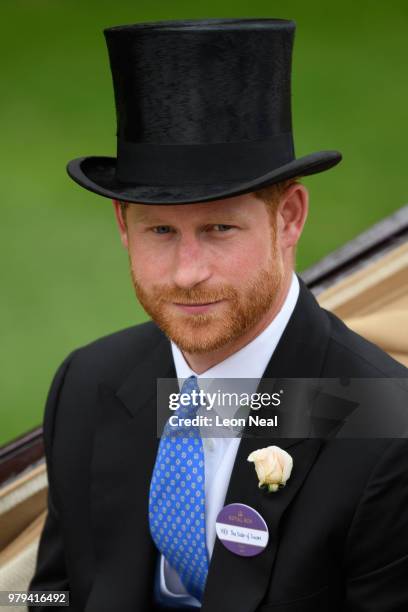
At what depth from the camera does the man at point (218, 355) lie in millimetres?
1804

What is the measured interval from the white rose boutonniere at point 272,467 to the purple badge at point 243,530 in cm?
6

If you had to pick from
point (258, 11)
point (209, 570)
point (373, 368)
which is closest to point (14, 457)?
point (209, 570)

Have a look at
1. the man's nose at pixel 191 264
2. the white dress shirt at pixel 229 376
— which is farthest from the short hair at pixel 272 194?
the white dress shirt at pixel 229 376

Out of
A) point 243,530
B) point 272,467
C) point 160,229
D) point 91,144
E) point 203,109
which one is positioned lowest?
point 243,530

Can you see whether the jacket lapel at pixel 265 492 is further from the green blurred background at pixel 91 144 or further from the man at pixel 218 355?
the green blurred background at pixel 91 144

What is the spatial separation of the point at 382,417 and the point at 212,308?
1.23 feet

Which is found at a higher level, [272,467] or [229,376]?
[229,376]

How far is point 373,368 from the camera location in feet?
6.62

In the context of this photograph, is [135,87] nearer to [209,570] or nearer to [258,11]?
[209,570]

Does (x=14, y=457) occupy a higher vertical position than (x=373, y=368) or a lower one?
lower

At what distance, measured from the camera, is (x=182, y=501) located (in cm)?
204

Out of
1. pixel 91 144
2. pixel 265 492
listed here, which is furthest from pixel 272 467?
pixel 91 144

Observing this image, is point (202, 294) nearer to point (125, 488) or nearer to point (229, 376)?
point (229, 376)

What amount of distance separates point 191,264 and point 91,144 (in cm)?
320
